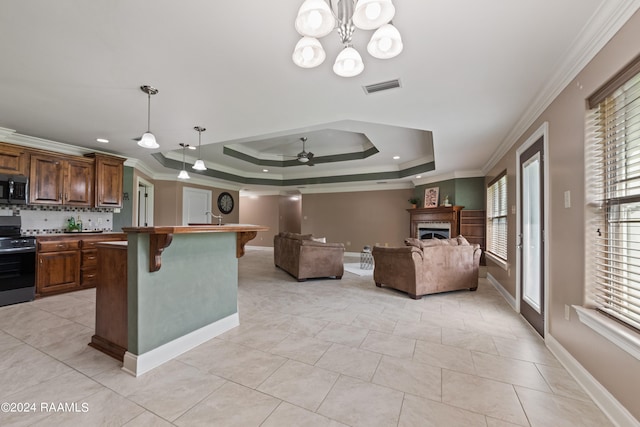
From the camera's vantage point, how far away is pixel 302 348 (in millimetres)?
2400

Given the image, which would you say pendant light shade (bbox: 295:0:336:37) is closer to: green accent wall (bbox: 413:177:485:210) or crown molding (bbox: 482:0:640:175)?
crown molding (bbox: 482:0:640:175)

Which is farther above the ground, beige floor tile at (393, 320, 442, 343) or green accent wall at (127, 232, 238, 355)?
green accent wall at (127, 232, 238, 355)

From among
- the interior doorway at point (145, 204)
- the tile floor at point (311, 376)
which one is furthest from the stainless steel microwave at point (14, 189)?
the interior doorway at point (145, 204)

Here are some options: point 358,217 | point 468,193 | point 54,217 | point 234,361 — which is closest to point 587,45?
point 234,361

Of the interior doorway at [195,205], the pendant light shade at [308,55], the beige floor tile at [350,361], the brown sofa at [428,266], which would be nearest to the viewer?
the pendant light shade at [308,55]

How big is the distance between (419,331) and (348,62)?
259 centimetres

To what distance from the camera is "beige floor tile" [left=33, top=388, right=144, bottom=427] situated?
1504 millimetres

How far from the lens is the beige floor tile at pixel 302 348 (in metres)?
2.25

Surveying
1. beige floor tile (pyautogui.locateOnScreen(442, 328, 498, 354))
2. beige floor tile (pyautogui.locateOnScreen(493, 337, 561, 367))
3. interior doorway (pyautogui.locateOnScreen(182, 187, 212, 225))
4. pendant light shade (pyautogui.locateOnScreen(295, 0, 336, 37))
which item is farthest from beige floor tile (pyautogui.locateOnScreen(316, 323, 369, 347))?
interior doorway (pyautogui.locateOnScreen(182, 187, 212, 225))

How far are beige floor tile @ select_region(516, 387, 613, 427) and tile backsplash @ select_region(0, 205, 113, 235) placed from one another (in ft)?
20.8

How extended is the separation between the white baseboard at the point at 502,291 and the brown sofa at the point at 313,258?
8.71ft

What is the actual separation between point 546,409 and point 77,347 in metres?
3.62

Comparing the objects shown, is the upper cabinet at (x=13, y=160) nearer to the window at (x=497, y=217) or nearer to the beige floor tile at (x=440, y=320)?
the beige floor tile at (x=440, y=320)

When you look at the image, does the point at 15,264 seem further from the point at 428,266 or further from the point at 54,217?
the point at 428,266
